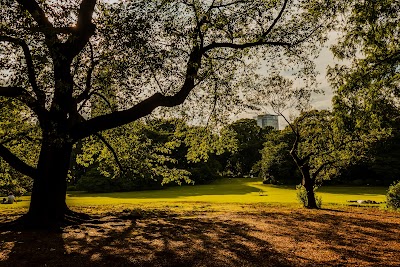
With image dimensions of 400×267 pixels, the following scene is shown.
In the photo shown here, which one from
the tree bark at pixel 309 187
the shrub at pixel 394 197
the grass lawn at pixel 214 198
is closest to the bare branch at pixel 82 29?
the grass lawn at pixel 214 198

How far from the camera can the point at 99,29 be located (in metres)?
A: 9.30

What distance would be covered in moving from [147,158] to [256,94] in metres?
8.60

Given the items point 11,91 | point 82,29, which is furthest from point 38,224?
point 82,29

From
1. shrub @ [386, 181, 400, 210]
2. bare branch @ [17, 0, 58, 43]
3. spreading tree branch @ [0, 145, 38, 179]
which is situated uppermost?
bare branch @ [17, 0, 58, 43]

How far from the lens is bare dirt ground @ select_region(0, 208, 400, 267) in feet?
25.3

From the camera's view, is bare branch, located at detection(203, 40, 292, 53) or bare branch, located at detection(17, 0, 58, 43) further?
bare branch, located at detection(203, 40, 292, 53)

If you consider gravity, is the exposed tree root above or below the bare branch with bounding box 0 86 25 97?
below

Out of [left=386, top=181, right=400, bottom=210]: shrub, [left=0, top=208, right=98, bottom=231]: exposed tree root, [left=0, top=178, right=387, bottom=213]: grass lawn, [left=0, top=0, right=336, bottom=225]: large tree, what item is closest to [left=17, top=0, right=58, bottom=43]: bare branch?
[left=0, top=0, right=336, bottom=225]: large tree

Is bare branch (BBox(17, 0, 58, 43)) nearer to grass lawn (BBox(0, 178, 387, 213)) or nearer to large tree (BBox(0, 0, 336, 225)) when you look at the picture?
large tree (BBox(0, 0, 336, 225))

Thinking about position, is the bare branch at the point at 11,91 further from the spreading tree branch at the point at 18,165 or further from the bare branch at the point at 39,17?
the spreading tree branch at the point at 18,165

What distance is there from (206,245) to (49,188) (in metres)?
7.60

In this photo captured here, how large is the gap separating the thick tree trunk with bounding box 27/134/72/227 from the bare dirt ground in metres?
1.23

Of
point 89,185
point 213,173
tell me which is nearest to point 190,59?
point 89,185

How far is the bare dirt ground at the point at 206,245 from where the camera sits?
7723mm
